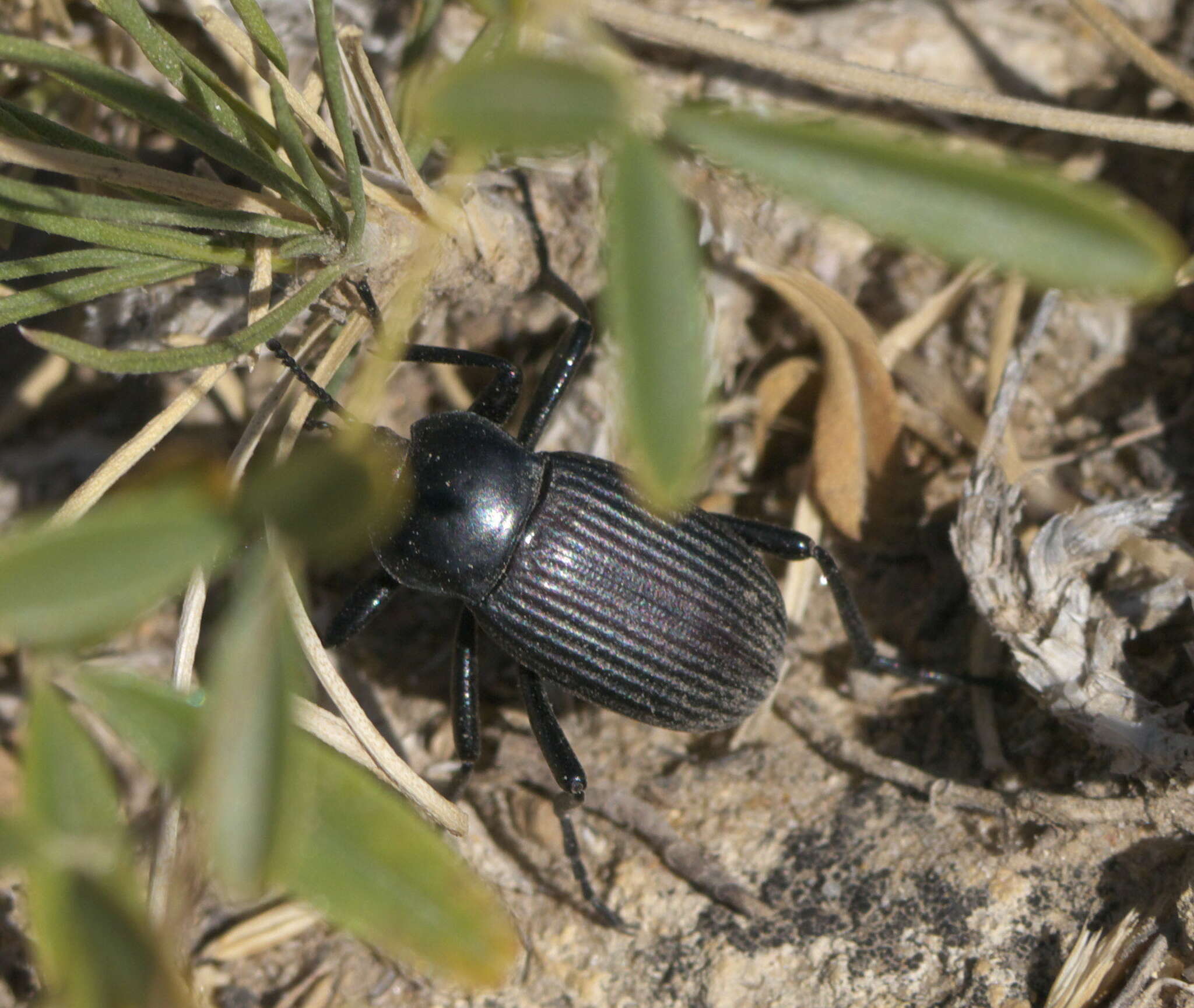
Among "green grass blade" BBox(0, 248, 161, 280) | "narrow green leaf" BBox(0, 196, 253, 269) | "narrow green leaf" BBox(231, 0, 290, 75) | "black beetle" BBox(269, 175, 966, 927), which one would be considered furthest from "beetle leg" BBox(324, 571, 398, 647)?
"narrow green leaf" BBox(231, 0, 290, 75)

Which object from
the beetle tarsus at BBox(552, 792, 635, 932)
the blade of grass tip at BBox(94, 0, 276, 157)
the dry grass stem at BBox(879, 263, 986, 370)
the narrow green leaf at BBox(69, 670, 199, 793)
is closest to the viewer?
the narrow green leaf at BBox(69, 670, 199, 793)

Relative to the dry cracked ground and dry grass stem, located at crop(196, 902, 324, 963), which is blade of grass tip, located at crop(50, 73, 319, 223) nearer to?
the dry cracked ground

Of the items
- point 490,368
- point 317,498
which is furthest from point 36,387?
point 317,498

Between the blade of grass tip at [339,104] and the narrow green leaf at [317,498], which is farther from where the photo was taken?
the blade of grass tip at [339,104]

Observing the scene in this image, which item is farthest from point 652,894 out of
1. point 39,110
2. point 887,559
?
point 39,110

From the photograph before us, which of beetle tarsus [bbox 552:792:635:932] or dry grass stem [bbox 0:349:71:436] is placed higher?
dry grass stem [bbox 0:349:71:436]

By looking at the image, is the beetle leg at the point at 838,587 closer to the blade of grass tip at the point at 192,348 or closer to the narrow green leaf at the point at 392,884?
the blade of grass tip at the point at 192,348

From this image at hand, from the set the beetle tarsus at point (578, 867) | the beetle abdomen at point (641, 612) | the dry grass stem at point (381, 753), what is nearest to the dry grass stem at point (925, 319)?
the beetle abdomen at point (641, 612)

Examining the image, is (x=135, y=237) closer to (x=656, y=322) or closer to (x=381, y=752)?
(x=381, y=752)
